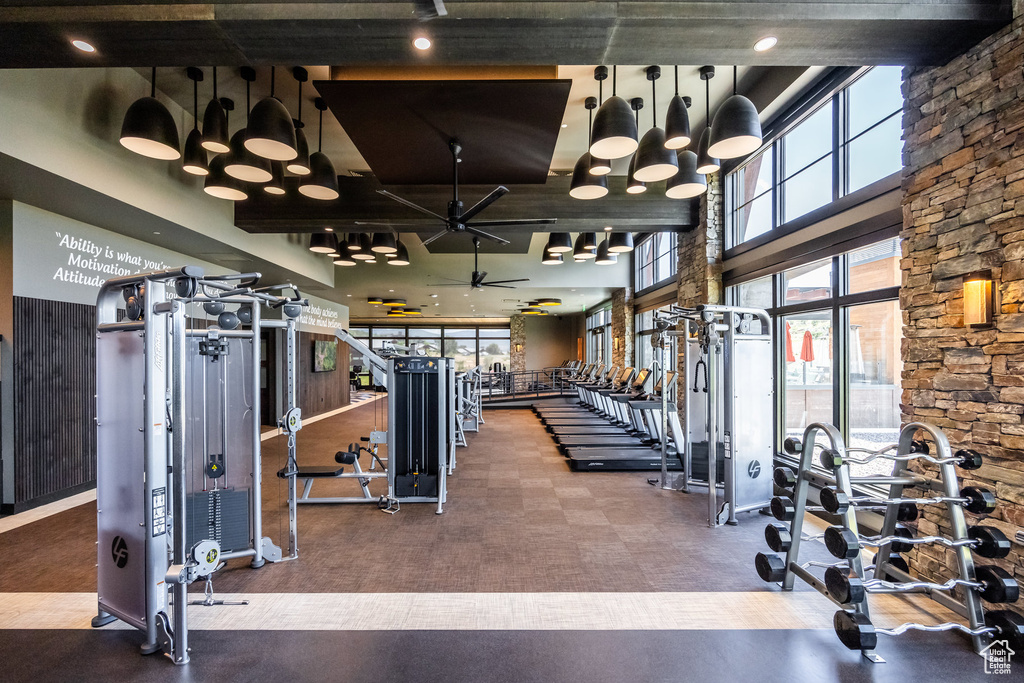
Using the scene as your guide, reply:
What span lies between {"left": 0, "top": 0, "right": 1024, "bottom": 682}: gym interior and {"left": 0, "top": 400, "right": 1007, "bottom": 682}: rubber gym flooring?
0.02m

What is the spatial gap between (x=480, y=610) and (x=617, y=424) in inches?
268

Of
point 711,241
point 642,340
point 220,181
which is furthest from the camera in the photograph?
point 642,340

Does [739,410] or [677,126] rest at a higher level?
[677,126]

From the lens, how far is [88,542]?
13.6 feet

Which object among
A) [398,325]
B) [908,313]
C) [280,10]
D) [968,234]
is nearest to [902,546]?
[908,313]

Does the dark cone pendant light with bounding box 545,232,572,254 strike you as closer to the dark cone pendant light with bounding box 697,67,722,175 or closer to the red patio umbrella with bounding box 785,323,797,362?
the dark cone pendant light with bounding box 697,67,722,175

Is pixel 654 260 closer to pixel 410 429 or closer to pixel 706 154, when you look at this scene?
pixel 706 154

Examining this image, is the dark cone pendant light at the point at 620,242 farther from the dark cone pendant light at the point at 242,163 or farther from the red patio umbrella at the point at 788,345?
the dark cone pendant light at the point at 242,163

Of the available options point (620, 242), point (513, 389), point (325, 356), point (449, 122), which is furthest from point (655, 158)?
point (513, 389)

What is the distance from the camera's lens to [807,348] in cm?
541

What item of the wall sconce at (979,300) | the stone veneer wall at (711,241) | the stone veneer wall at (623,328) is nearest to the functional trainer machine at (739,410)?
the wall sconce at (979,300)

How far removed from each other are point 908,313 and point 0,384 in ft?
25.8

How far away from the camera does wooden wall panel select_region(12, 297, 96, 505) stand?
16.1 feet

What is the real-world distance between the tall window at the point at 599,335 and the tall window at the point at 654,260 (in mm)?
3314
